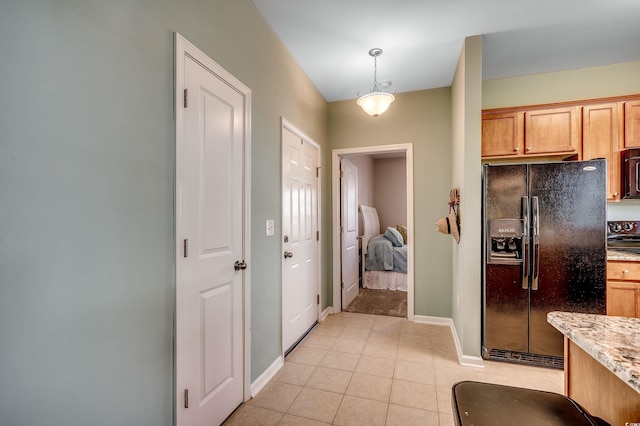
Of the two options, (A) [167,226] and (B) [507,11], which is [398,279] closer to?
(B) [507,11]

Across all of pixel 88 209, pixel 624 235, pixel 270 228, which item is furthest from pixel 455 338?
pixel 88 209

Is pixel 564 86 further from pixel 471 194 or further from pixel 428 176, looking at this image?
pixel 471 194

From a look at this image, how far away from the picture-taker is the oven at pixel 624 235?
2.95 meters

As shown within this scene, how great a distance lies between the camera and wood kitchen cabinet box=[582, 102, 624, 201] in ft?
9.29

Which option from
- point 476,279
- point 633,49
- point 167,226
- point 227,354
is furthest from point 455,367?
point 633,49

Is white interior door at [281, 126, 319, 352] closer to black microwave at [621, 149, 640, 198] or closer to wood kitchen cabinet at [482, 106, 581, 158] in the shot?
wood kitchen cabinet at [482, 106, 581, 158]

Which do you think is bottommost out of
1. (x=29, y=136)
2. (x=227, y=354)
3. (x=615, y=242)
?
(x=227, y=354)

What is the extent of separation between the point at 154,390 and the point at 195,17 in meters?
1.84

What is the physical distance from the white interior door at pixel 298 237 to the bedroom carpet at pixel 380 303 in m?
0.83

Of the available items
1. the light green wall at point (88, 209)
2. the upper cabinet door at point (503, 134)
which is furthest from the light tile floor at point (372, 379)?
the upper cabinet door at point (503, 134)

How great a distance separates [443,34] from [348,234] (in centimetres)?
249

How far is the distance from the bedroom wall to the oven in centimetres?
406

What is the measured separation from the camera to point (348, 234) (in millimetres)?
4047

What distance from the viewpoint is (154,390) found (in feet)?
4.17
